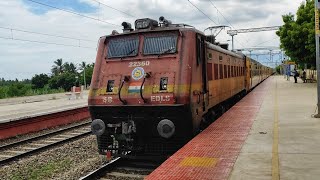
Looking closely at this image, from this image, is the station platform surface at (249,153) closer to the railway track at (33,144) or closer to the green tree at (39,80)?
the railway track at (33,144)

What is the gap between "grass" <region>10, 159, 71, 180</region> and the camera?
893 centimetres

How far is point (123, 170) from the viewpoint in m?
8.87

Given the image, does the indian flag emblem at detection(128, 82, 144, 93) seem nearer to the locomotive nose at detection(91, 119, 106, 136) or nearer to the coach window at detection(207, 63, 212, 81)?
the locomotive nose at detection(91, 119, 106, 136)

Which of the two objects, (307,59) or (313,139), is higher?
(307,59)

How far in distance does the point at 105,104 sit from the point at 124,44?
5.54 feet

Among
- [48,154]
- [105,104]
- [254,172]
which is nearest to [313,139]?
[254,172]

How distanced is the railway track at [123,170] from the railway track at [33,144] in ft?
11.0

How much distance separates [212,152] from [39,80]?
261 feet

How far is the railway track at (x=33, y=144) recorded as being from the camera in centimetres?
1123

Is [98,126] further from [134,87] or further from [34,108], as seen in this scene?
[34,108]

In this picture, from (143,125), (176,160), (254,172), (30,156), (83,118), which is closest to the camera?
(254,172)

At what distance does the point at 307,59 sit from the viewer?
113ft

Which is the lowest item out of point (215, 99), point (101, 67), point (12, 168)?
point (12, 168)

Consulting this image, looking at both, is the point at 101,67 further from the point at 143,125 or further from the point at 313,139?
the point at 313,139
